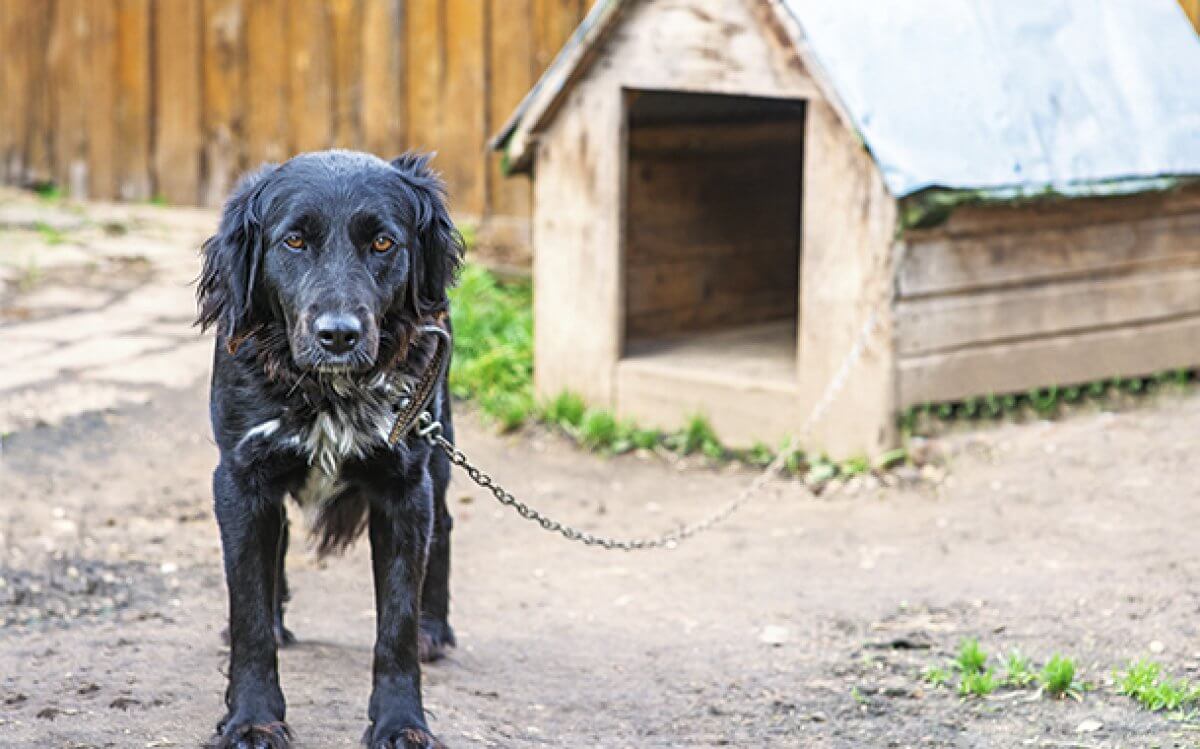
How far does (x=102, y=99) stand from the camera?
11.1m

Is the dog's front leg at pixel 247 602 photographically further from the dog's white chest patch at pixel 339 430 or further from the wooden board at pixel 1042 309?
the wooden board at pixel 1042 309

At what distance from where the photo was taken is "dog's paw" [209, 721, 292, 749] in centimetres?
339

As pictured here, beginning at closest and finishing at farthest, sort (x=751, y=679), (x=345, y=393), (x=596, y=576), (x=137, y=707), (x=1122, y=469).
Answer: (x=345, y=393)
(x=137, y=707)
(x=751, y=679)
(x=596, y=576)
(x=1122, y=469)

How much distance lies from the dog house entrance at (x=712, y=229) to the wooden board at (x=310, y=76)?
309 cm

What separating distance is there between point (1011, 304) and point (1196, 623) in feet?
6.75

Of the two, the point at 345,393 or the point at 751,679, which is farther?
the point at 751,679

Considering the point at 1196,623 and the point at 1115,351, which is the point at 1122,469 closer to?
the point at 1115,351

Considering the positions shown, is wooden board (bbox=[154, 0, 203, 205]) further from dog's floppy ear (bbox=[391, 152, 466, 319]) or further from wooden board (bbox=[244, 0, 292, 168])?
dog's floppy ear (bbox=[391, 152, 466, 319])

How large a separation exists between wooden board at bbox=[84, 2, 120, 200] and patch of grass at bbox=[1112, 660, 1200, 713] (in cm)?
873

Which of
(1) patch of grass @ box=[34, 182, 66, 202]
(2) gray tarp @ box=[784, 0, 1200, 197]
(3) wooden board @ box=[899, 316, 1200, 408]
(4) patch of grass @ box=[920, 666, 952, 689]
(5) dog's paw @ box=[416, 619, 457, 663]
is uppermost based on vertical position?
(2) gray tarp @ box=[784, 0, 1200, 197]

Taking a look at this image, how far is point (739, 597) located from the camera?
5.18 metres

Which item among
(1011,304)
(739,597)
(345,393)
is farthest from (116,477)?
(1011,304)

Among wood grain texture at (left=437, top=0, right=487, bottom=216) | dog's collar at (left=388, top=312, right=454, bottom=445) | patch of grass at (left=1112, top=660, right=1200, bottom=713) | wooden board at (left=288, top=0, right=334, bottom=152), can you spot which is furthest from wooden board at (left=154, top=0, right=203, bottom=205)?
patch of grass at (left=1112, top=660, right=1200, bottom=713)

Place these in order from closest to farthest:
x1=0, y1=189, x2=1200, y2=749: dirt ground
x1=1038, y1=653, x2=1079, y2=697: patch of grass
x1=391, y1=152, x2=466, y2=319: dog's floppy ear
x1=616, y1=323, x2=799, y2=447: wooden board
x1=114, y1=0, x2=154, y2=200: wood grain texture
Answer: x1=391, y1=152, x2=466, y2=319: dog's floppy ear, x1=0, y1=189, x2=1200, y2=749: dirt ground, x1=1038, y1=653, x2=1079, y2=697: patch of grass, x1=616, y1=323, x2=799, y2=447: wooden board, x1=114, y1=0, x2=154, y2=200: wood grain texture
